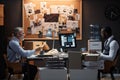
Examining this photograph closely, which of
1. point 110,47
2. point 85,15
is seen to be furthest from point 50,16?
point 110,47

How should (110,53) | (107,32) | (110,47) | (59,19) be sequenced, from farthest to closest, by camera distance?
(59,19) → (107,32) → (110,47) → (110,53)

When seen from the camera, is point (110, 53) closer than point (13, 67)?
Yes

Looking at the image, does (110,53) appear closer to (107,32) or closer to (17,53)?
(107,32)

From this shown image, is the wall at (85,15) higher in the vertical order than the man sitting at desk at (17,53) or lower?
higher

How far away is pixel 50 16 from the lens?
8.41 metres

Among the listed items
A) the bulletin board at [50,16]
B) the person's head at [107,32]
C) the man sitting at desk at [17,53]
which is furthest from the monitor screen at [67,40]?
the bulletin board at [50,16]

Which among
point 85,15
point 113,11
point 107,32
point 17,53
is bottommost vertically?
point 17,53

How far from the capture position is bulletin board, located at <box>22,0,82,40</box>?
8391mm

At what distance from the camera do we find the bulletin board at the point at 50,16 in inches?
330

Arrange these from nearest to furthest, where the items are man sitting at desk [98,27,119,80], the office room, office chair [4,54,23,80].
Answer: man sitting at desk [98,27,119,80] < office chair [4,54,23,80] < the office room

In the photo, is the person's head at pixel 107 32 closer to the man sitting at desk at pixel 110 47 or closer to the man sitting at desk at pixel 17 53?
the man sitting at desk at pixel 110 47

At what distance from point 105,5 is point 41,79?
4252 millimetres

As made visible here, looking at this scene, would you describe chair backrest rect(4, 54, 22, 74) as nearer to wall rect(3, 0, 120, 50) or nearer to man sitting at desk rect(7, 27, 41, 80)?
man sitting at desk rect(7, 27, 41, 80)

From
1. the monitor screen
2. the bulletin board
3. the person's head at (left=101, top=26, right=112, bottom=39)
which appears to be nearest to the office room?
the bulletin board
